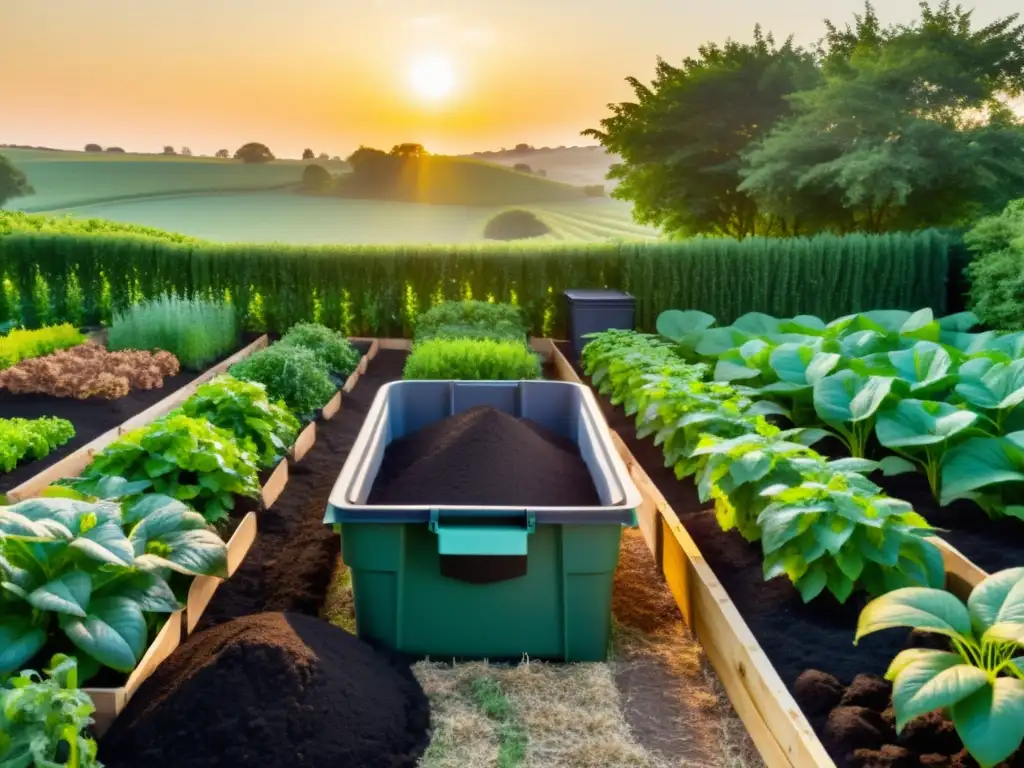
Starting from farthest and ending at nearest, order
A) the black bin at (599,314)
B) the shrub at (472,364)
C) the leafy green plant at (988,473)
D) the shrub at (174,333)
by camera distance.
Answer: the black bin at (599,314) < the shrub at (174,333) < the shrub at (472,364) < the leafy green plant at (988,473)

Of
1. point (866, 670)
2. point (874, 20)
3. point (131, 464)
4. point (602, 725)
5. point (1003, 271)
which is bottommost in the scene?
point (602, 725)

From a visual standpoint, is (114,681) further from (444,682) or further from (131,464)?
(131,464)

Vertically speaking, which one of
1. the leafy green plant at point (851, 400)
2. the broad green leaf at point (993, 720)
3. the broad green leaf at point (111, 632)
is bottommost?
the broad green leaf at point (111, 632)

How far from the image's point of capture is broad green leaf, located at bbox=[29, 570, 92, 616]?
A: 7.32ft

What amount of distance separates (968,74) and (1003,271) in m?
9.52

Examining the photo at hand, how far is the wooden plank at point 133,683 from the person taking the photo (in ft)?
7.55

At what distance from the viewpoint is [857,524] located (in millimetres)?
2631

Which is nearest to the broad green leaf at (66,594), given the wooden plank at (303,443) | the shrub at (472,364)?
the wooden plank at (303,443)

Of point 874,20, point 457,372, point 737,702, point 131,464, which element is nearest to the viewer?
point 737,702

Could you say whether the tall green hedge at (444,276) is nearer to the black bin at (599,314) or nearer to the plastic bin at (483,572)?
the black bin at (599,314)

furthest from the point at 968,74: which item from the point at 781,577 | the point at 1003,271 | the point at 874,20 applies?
the point at 781,577

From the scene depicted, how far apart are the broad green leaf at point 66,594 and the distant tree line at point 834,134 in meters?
14.1

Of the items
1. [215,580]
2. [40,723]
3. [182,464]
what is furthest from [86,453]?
[40,723]

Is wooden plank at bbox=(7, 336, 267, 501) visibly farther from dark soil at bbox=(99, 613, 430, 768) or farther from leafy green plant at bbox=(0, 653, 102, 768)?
leafy green plant at bbox=(0, 653, 102, 768)
